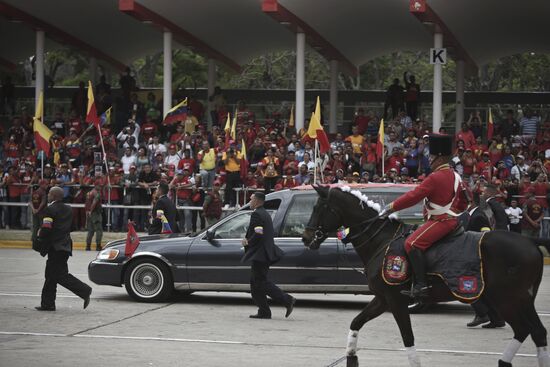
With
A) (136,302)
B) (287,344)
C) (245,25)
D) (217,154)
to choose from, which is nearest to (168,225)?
(136,302)

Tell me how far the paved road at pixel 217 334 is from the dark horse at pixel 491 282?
771 millimetres

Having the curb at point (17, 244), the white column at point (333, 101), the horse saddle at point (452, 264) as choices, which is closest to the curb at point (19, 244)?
the curb at point (17, 244)

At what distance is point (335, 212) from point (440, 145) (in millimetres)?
1359

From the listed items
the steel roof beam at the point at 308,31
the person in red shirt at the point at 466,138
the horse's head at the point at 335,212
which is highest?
the steel roof beam at the point at 308,31

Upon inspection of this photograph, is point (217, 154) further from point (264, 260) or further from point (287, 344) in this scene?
point (287, 344)

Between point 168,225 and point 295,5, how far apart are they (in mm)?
14720

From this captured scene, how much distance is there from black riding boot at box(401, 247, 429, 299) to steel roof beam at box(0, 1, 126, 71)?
2731 centimetres

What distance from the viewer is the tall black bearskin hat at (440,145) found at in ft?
37.5

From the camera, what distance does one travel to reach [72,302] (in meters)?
16.8

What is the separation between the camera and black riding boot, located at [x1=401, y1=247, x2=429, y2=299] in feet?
36.3

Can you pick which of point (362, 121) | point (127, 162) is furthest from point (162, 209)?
point (362, 121)

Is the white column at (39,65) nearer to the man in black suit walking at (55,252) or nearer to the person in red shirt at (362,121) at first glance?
the person in red shirt at (362,121)

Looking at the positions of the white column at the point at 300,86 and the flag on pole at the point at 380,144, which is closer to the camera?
the flag on pole at the point at 380,144

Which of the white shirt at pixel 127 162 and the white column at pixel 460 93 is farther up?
the white column at pixel 460 93
